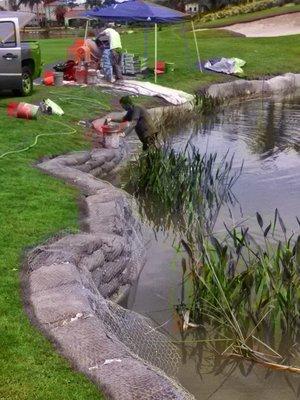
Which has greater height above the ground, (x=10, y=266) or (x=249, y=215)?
(x=10, y=266)

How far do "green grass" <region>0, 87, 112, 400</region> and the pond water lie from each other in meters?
1.31

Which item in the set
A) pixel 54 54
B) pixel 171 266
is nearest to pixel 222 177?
pixel 171 266

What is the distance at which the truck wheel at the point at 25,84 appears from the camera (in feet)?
52.8

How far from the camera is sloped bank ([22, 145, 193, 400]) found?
4555mm

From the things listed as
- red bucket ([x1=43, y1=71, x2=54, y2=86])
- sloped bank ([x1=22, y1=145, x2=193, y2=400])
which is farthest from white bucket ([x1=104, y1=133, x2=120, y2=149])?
red bucket ([x1=43, y1=71, x2=54, y2=86])

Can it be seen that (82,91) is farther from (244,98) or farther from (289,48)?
(289,48)

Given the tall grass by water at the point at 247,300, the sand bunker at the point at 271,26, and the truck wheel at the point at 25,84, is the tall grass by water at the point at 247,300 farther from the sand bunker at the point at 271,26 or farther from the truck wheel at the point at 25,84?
the sand bunker at the point at 271,26

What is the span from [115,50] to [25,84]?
171 inches

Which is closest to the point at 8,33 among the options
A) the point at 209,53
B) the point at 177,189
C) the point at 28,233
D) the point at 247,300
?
the point at 177,189

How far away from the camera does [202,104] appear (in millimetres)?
20062

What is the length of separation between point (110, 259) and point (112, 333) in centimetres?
187

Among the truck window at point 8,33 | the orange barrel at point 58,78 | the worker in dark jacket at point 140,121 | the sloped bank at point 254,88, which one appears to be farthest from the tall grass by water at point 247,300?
the sloped bank at point 254,88

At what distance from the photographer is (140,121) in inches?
480

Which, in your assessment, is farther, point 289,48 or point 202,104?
point 289,48
